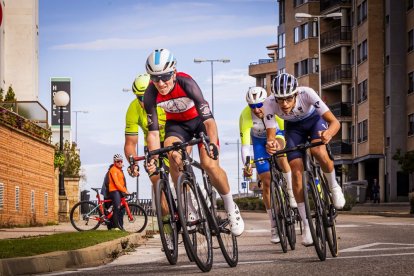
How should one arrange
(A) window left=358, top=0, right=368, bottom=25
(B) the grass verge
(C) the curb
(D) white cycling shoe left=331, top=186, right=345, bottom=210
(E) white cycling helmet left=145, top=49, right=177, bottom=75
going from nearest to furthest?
(E) white cycling helmet left=145, top=49, right=177, bottom=75, (C) the curb, (D) white cycling shoe left=331, top=186, right=345, bottom=210, (B) the grass verge, (A) window left=358, top=0, right=368, bottom=25

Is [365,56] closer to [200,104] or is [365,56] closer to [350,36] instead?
[350,36]

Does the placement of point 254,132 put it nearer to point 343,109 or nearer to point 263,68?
point 343,109

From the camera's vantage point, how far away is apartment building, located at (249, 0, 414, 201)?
78188 mm

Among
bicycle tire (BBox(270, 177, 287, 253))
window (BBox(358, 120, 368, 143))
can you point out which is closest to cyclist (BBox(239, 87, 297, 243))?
bicycle tire (BBox(270, 177, 287, 253))

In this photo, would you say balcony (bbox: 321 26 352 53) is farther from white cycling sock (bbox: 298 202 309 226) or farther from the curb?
white cycling sock (bbox: 298 202 309 226)

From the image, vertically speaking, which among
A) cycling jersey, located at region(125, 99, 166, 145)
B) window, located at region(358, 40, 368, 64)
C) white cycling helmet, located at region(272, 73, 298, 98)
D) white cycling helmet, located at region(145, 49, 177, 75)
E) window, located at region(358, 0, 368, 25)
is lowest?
cycling jersey, located at region(125, 99, 166, 145)

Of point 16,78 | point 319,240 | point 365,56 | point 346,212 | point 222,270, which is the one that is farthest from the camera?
point 365,56

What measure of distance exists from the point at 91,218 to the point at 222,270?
16885 millimetres

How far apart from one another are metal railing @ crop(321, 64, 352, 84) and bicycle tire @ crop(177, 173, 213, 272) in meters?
81.0

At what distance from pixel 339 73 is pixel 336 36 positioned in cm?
303

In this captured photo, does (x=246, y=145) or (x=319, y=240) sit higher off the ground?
(x=246, y=145)

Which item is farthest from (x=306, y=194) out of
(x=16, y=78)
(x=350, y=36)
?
(x=350, y=36)

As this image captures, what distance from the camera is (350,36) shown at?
92000 mm

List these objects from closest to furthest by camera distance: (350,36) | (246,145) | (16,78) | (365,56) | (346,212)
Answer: (246,145) → (346,212) → (16,78) → (365,56) → (350,36)
